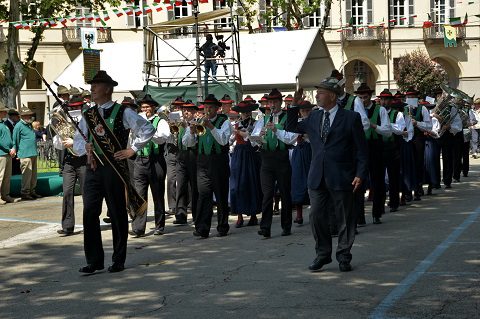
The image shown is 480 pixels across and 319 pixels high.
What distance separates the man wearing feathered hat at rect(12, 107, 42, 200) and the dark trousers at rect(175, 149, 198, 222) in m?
4.71

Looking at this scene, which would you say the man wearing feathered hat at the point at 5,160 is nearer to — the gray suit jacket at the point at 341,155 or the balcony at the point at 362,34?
the gray suit jacket at the point at 341,155

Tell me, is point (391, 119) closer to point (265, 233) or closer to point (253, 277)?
point (265, 233)

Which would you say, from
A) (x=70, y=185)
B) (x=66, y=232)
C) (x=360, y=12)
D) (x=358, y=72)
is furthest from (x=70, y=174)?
(x=358, y=72)

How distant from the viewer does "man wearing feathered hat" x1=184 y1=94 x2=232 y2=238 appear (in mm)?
12133

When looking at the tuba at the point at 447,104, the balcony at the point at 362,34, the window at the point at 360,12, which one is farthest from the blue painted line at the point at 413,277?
the window at the point at 360,12

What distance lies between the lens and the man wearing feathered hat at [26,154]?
18578mm

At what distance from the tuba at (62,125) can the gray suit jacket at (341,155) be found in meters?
4.59

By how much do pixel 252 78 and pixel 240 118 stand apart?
14.4m

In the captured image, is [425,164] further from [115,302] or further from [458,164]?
[115,302]

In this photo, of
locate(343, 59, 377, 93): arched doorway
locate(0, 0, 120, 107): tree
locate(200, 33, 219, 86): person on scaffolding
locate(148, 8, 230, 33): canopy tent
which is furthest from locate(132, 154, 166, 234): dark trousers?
locate(343, 59, 377, 93): arched doorway

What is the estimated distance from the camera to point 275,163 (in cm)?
1214

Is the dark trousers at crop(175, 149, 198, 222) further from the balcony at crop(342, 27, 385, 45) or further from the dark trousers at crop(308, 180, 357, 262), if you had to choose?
the balcony at crop(342, 27, 385, 45)

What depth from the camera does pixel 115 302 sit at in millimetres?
8039

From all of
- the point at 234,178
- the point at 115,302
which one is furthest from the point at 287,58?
the point at 115,302
